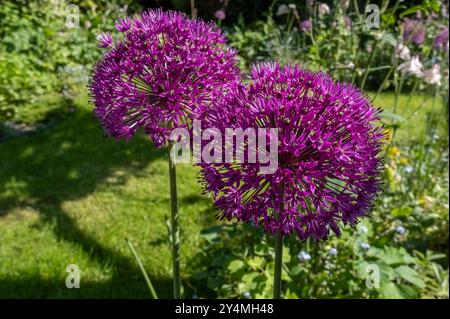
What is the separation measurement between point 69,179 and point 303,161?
13.6 feet

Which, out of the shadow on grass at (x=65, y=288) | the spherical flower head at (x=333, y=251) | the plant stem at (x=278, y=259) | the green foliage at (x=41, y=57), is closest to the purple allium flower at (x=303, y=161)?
the plant stem at (x=278, y=259)

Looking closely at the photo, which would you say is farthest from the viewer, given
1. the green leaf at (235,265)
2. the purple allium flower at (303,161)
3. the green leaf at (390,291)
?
the green leaf at (235,265)

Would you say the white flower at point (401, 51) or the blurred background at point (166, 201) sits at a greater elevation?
the white flower at point (401, 51)

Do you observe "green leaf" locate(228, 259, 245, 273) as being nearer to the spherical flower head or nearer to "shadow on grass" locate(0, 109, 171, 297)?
the spherical flower head

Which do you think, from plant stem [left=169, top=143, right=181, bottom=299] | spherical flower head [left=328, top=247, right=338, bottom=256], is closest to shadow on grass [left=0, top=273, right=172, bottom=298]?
spherical flower head [left=328, top=247, right=338, bottom=256]

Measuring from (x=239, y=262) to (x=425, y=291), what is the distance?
4.82 ft

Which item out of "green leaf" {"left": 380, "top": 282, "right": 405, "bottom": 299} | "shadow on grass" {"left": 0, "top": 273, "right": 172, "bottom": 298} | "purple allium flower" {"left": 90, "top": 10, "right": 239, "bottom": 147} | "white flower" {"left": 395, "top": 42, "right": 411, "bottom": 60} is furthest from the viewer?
"shadow on grass" {"left": 0, "top": 273, "right": 172, "bottom": 298}

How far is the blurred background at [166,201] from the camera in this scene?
9.62 feet

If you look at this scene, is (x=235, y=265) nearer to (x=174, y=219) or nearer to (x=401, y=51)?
(x=174, y=219)

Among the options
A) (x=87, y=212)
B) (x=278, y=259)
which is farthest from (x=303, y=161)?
(x=87, y=212)

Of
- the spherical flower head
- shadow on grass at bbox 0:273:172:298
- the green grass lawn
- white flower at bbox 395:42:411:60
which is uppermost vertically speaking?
white flower at bbox 395:42:411:60

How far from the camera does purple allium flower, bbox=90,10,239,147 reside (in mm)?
1477

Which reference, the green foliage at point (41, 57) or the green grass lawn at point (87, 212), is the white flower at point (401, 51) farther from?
the green foliage at point (41, 57)

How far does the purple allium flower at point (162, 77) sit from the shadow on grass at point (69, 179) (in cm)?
226
